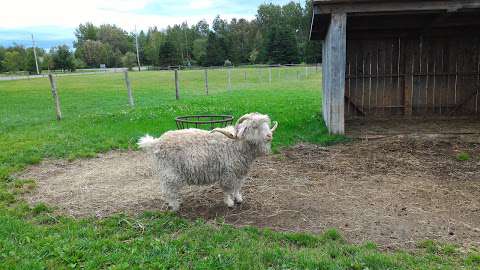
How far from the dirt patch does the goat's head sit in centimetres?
93

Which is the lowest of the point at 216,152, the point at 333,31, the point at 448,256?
the point at 448,256

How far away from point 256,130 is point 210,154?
0.70 m

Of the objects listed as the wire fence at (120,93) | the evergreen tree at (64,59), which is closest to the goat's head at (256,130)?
the wire fence at (120,93)

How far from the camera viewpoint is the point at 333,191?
19.7ft

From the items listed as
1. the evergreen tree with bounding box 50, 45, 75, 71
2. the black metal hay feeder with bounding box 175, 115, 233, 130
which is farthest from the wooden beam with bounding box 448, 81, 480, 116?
the evergreen tree with bounding box 50, 45, 75, 71

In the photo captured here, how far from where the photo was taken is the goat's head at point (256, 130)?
17.0ft

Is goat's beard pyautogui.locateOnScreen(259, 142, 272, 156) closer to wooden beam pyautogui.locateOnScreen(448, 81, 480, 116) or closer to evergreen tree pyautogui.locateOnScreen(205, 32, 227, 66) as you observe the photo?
wooden beam pyautogui.locateOnScreen(448, 81, 480, 116)

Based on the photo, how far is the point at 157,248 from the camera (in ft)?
13.9

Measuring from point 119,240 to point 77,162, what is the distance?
401cm

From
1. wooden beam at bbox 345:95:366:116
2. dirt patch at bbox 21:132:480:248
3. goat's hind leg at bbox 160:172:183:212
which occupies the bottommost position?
dirt patch at bbox 21:132:480:248

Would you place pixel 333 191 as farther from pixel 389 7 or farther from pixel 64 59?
pixel 64 59

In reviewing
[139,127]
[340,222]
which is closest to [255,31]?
[139,127]

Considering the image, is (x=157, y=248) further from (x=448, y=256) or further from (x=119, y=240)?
(x=448, y=256)

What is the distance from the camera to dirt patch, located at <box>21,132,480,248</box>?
15.9 feet
